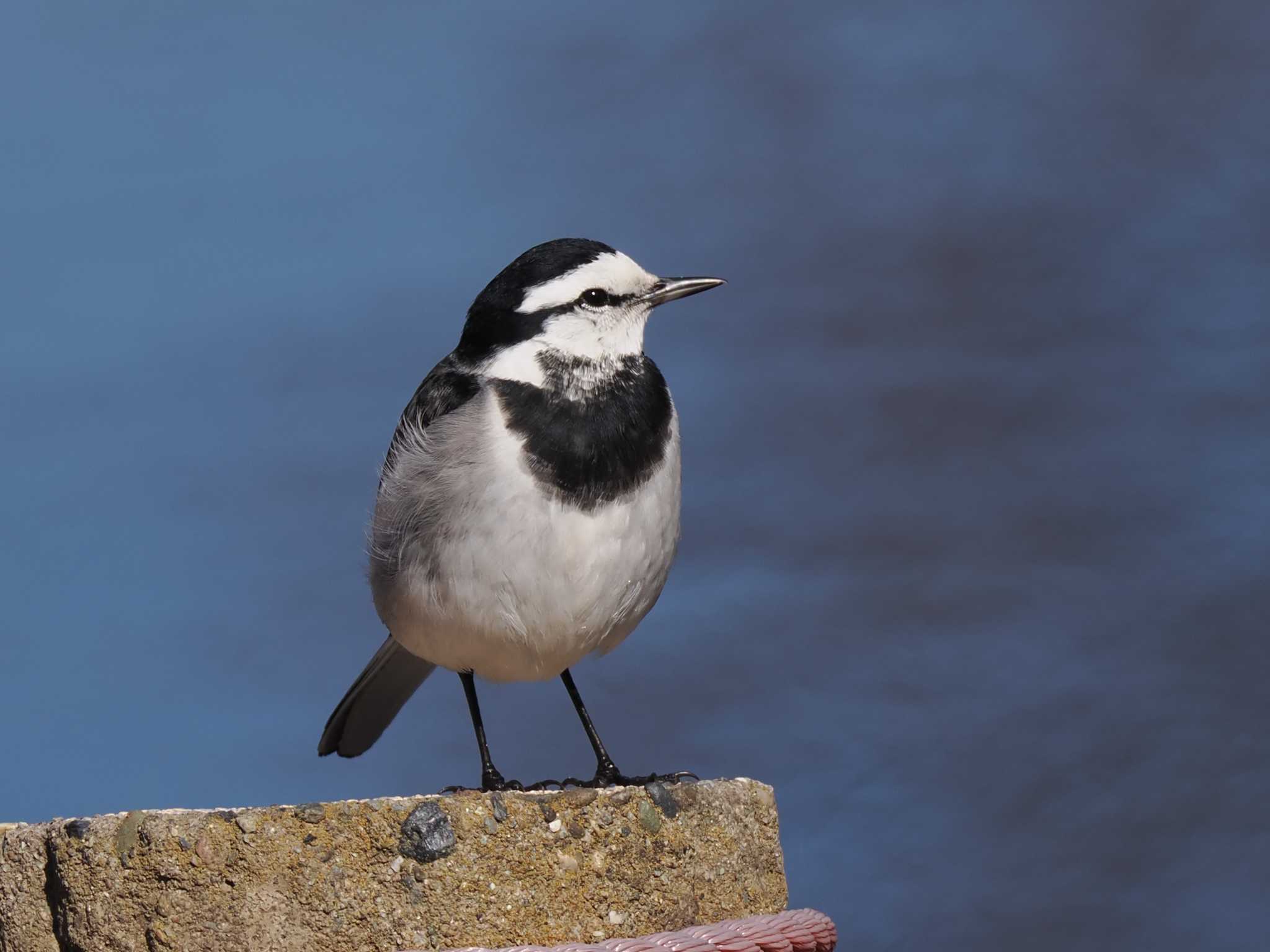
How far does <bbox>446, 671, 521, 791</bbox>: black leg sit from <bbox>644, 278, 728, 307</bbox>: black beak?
1.04 m

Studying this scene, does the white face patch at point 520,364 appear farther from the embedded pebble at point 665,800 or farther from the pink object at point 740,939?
the pink object at point 740,939

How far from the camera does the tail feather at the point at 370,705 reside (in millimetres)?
3953

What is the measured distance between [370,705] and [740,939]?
5.05ft

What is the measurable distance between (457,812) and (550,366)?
45.7 inches

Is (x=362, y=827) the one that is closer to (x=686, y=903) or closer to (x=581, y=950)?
(x=581, y=950)

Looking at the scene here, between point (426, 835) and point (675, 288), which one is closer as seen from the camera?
point (426, 835)

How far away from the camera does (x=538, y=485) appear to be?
3.21 m

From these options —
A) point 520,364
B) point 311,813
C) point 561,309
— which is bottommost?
point 311,813

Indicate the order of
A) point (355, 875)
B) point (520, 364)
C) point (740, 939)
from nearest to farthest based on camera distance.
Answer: point (355, 875) < point (740, 939) < point (520, 364)

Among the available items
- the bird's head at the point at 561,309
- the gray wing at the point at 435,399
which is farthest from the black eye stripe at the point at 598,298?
the gray wing at the point at 435,399

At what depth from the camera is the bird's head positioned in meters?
3.42

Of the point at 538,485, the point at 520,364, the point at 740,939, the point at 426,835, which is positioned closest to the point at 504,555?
the point at 538,485

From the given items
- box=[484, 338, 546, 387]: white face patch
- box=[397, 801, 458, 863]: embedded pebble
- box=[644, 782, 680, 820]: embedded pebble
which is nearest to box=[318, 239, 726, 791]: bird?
box=[484, 338, 546, 387]: white face patch

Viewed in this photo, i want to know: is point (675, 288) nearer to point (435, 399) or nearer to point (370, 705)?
point (435, 399)
